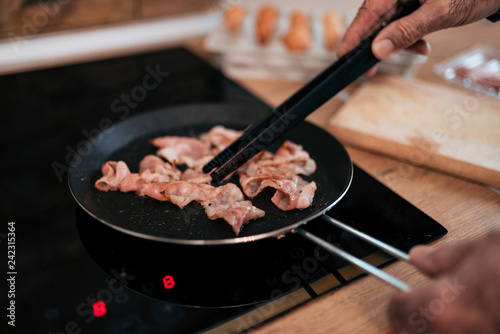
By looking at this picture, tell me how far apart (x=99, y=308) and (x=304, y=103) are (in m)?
0.53

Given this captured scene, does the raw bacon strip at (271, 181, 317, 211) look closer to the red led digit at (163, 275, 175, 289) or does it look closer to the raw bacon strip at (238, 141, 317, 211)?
the raw bacon strip at (238, 141, 317, 211)

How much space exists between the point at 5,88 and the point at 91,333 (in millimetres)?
1104

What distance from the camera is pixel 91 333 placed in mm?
617

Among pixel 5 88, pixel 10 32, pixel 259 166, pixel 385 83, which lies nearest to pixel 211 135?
pixel 259 166

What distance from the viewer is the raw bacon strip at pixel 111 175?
34.1 inches

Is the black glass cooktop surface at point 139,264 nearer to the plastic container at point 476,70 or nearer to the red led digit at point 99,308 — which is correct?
the red led digit at point 99,308

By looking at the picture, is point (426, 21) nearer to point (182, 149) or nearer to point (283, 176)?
Result: point (283, 176)

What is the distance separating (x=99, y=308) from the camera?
654 millimetres

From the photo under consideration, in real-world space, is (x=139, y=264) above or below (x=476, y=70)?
below

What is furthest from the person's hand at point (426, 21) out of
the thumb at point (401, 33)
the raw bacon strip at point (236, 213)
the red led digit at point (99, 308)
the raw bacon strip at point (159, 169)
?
the red led digit at point (99, 308)

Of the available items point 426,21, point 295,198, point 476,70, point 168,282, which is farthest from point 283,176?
point 476,70

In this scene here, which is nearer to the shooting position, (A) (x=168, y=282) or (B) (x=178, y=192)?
(A) (x=168, y=282)

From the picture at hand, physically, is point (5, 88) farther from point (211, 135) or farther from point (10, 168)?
point (211, 135)

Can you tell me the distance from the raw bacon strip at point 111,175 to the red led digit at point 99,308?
0.89 feet
